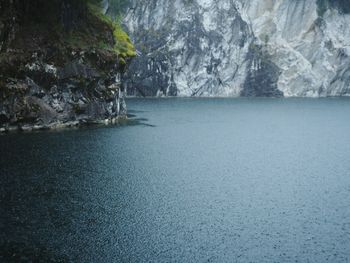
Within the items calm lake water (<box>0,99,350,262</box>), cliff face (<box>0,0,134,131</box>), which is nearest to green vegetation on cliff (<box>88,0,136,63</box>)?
cliff face (<box>0,0,134,131</box>)

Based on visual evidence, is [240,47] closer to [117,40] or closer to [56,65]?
[117,40]

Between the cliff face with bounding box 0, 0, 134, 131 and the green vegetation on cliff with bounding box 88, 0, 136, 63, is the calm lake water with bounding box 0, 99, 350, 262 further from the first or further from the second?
→ the green vegetation on cliff with bounding box 88, 0, 136, 63

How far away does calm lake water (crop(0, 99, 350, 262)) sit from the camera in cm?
2334

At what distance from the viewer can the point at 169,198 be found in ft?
106

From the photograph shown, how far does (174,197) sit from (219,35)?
13080 cm

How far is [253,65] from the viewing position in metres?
161

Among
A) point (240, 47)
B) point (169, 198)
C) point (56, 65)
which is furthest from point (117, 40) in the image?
point (240, 47)

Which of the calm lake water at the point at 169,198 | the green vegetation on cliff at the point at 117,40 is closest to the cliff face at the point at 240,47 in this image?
the green vegetation on cliff at the point at 117,40

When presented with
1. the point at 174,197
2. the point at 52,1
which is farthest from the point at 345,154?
the point at 52,1

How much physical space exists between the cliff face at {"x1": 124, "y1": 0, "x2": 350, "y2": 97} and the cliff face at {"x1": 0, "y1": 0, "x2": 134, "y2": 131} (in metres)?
70.4

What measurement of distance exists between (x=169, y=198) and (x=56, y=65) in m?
36.3

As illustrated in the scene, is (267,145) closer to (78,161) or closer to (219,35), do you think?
(78,161)

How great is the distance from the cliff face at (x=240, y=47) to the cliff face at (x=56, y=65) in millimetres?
70406

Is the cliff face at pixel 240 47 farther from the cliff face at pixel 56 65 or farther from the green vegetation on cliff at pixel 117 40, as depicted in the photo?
the cliff face at pixel 56 65
